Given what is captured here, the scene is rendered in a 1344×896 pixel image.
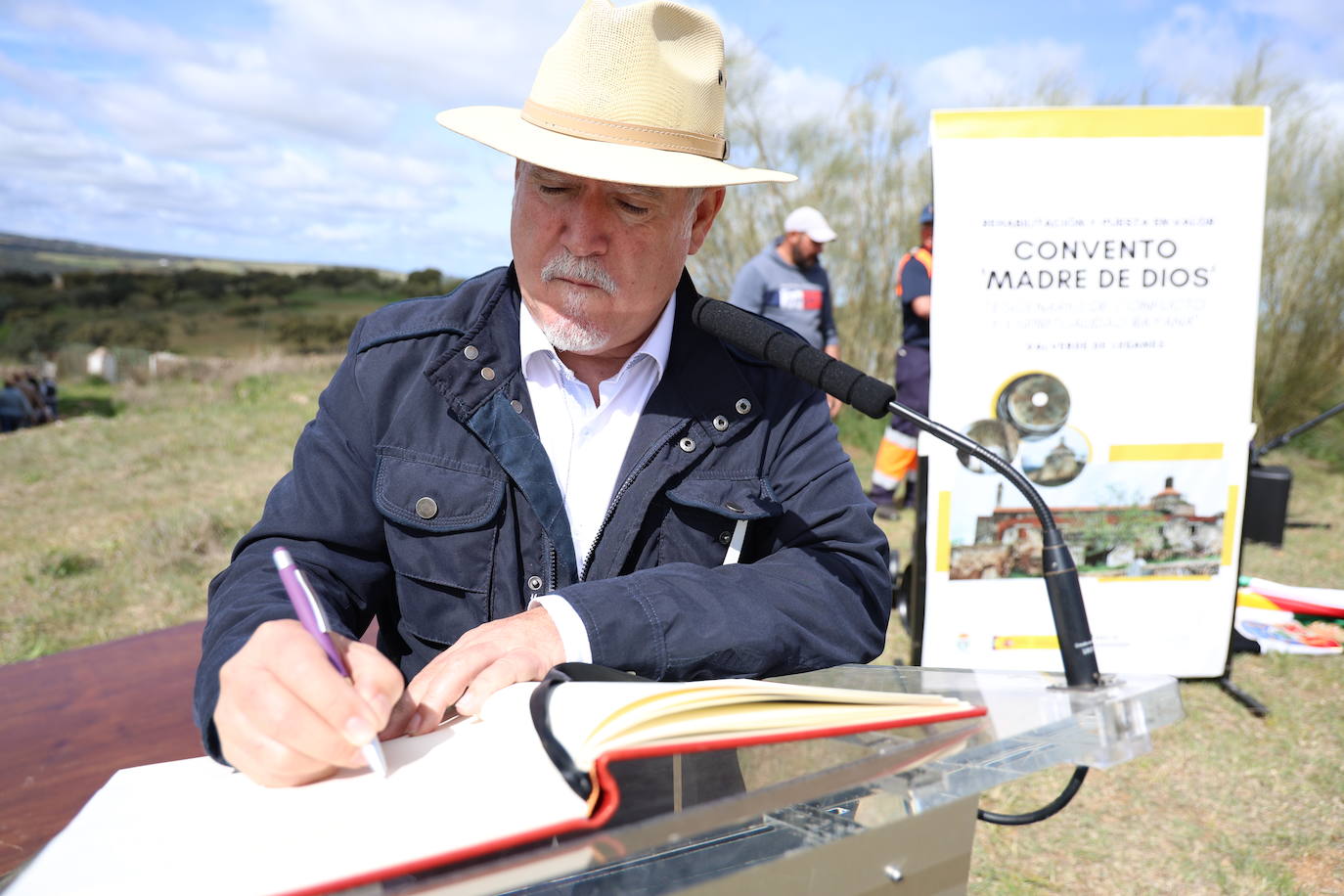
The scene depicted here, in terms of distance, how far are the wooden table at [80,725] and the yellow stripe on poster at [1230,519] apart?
362cm

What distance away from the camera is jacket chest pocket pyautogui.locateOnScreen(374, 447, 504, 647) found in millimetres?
1529

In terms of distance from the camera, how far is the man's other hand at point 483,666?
3.22 ft

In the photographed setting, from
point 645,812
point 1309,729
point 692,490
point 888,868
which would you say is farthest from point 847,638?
point 1309,729

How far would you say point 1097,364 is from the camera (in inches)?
141

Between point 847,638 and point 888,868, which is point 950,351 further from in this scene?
point 888,868

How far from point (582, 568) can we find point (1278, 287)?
865cm

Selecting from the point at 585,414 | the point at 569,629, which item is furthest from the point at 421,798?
the point at 585,414

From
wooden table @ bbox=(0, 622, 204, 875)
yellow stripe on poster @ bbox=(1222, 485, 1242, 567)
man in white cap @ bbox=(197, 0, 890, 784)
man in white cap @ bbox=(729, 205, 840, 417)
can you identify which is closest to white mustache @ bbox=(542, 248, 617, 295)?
man in white cap @ bbox=(197, 0, 890, 784)

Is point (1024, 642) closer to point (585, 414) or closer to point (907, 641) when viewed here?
point (907, 641)

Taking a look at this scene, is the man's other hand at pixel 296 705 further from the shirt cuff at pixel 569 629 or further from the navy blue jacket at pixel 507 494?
the navy blue jacket at pixel 507 494

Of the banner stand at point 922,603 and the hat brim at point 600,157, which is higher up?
the hat brim at point 600,157

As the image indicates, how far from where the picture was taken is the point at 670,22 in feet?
5.20

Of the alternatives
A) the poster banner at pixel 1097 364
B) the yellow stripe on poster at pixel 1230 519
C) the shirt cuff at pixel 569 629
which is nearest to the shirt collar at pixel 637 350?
the shirt cuff at pixel 569 629

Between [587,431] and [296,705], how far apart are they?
0.90 m
